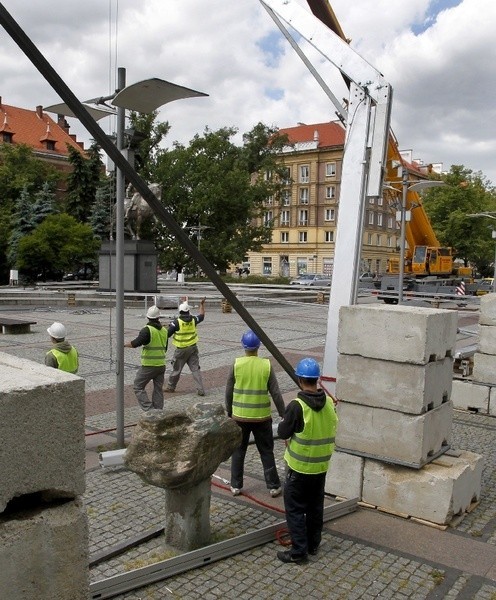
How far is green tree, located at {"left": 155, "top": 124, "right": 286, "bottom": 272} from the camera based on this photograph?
45.6 meters

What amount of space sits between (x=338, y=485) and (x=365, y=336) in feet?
5.33

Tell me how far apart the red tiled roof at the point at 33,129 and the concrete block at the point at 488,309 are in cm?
7042

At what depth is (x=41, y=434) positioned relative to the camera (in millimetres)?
2490

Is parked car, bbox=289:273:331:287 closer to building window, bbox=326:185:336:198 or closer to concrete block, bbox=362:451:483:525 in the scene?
building window, bbox=326:185:336:198

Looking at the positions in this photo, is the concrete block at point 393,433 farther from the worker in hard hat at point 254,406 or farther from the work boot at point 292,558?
the work boot at point 292,558

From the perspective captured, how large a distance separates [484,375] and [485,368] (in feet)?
0.46

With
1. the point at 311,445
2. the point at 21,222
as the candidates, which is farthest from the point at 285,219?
the point at 311,445

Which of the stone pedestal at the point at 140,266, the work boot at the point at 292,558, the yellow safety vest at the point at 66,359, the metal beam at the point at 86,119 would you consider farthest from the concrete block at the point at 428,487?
the stone pedestal at the point at 140,266

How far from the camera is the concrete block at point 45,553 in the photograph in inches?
95.5

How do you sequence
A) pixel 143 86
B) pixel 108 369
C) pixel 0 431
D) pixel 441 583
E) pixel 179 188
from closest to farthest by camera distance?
pixel 0 431, pixel 441 583, pixel 143 86, pixel 108 369, pixel 179 188

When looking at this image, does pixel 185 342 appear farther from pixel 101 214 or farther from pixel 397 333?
pixel 101 214

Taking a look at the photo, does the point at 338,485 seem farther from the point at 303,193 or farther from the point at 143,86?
the point at 303,193

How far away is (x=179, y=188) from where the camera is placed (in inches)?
1800

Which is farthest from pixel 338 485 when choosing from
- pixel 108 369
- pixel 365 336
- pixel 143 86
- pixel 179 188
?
pixel 179 188
